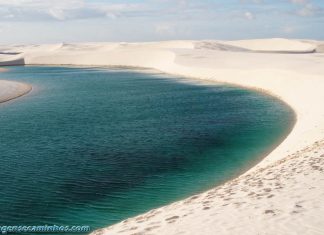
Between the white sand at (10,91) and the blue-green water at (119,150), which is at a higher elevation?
the white sand at (10,91)

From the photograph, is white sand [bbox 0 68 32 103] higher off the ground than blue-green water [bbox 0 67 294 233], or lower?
higher

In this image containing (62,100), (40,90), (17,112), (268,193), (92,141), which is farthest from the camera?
(40,90)

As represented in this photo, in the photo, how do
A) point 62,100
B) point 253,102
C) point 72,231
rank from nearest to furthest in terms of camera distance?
point 72,231 < point 253,102 < point 62,100

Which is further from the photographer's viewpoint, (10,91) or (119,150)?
(10,91)

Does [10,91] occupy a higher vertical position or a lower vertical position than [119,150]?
higher

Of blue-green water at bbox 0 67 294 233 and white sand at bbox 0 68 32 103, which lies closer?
blue-green water at bbox 0 67 294 233

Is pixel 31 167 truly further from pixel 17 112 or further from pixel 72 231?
pixel 17 112

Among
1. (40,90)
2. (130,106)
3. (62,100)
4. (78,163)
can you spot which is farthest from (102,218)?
(40,90)

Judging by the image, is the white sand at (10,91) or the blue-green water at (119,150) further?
the white sand at (10,91)
